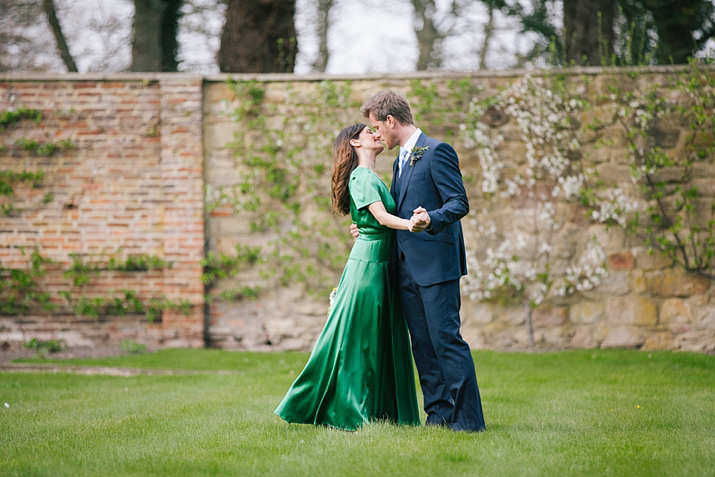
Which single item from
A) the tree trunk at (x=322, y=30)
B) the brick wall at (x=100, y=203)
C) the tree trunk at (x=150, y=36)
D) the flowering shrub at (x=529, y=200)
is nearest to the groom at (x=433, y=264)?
the flowering shrub at (x=529, y=200)

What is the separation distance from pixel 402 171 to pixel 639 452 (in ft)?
6.35

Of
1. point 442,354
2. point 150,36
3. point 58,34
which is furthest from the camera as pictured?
point 58,34

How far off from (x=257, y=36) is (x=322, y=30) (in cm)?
683

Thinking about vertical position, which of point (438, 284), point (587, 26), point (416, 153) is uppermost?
point (587, 26)

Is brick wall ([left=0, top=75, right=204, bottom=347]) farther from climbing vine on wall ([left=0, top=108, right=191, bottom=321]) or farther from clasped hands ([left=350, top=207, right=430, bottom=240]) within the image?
clasped hands ([left=350, top=207, right=430, bottom=240])

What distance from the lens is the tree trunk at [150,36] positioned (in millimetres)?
Answer: 11750

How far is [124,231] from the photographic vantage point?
7957 mm

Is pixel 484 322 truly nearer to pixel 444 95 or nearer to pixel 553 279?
pixel 553 279

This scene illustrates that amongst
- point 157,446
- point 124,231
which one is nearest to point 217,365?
point 124,231

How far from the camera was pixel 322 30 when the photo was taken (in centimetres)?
1578

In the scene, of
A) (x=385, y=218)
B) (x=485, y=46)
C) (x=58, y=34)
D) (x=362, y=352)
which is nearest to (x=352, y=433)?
(x=362, y=352)

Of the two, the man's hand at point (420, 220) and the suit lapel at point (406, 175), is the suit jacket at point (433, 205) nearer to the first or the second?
the suit lapel at point (406, 175)

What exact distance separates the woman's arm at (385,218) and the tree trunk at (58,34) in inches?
447

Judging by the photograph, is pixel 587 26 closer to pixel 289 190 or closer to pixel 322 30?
pixel 289 190
